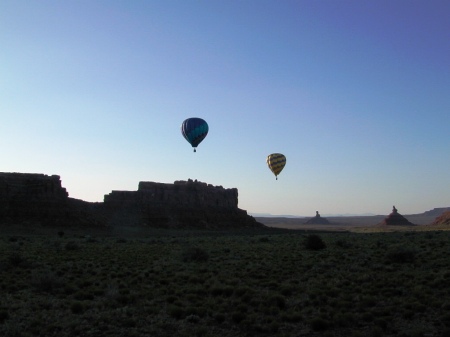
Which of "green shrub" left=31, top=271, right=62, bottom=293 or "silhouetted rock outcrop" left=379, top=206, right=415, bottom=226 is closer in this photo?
"green shrub" left=31, top=271, right=62, bottom=293

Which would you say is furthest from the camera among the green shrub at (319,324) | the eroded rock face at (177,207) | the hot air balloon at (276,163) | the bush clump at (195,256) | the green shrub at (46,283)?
the eroded rock face at (177,207)

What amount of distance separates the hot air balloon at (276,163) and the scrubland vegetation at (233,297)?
51963 millimetres

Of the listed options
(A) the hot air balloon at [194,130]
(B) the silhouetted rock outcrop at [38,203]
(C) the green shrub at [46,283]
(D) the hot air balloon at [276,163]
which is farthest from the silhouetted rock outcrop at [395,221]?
(C) the green shrub at [46,283]

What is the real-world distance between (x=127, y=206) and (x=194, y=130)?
1498 inches

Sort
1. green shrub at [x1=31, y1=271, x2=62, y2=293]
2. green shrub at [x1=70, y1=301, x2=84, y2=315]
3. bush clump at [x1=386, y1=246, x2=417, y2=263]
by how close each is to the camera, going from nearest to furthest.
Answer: green shrub at [x1=70, y1=301, x2=84, y2=315] → green shrub at [x1=31, y1=271, x2=62, y2=293] → bush clump at [x1=386, y1=246, x2=417, y2=263]

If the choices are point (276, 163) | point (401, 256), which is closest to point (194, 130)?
point (276, 163)

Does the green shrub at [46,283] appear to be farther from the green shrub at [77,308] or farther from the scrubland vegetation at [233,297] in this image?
the green shrub at [77,308]

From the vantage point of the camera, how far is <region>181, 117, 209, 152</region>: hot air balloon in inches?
2408

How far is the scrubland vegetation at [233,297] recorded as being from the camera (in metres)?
11.6

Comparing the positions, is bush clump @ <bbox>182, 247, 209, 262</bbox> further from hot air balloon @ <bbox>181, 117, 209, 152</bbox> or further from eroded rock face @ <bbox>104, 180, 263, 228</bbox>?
eroded rock face @ <bbox>104, 180, 263, 228</bbox>

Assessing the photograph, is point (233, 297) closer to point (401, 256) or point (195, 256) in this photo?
point (195, 256)

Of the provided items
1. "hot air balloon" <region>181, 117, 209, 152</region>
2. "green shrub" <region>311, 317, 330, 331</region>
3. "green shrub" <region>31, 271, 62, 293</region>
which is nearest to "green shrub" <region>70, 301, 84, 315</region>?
"green shrub" <region>31, 271, 62, 293</region>

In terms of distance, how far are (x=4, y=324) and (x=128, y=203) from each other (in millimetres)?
84170

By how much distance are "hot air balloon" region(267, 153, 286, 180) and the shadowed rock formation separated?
22582mm
